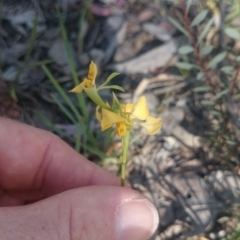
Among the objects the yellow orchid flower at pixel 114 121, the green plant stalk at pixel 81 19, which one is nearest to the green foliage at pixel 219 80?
the green plant stalk at pixel 81 19

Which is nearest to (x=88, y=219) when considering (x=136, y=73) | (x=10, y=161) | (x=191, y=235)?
(x=10, y=161)

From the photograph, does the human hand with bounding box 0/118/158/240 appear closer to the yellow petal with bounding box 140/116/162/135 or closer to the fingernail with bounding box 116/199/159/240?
the fingernail with bounding box 116/199/159/240

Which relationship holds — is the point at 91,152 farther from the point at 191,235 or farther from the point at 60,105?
the point at 191,235

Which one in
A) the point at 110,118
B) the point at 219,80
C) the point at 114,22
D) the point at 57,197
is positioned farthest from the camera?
the point at 114,22

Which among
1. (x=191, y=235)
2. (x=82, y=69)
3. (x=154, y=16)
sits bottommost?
(x=191, y=235)

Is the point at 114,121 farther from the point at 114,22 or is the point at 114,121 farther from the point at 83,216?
the point at 114,22

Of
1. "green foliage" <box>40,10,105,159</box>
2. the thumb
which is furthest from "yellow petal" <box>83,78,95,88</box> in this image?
"green foliage" <box>40,10,105,159</box>

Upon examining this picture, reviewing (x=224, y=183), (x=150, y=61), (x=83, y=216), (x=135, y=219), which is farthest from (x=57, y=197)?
(x=150, y=61)

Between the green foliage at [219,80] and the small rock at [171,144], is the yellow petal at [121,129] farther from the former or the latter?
the small rock at [171,144]
